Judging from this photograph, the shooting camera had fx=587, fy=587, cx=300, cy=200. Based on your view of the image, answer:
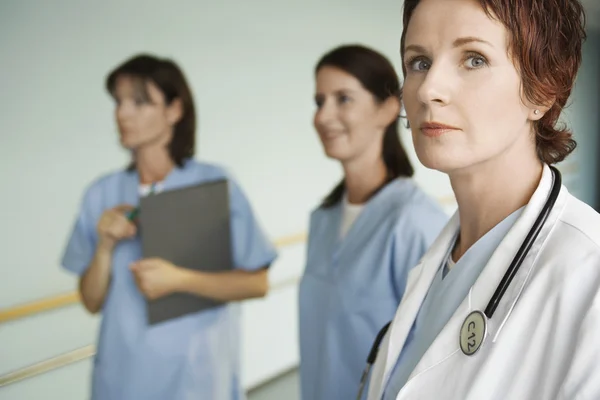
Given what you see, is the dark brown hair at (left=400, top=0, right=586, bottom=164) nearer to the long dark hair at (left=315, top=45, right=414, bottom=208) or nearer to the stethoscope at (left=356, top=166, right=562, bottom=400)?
the stethoscope at (left=356, top=166, right=562, bottom=400)

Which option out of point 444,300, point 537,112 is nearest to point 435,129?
point 537,112

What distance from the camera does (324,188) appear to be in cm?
189

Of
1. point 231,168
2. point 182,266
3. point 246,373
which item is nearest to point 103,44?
point 231,168

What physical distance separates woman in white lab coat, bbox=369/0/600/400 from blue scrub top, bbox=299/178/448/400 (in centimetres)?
59

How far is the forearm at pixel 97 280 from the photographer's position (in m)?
1.40

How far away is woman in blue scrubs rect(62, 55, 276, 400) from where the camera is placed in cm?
142

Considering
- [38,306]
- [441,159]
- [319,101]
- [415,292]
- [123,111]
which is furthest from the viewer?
[319,101]

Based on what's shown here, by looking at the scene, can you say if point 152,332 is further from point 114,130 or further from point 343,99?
point 343,99

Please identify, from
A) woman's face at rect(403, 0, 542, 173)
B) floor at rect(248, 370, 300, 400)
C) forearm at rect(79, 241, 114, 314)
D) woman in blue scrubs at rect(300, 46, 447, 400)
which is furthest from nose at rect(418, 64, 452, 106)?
floor at rect(248, 370, 300, 400)

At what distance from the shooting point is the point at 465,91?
724 millimetres

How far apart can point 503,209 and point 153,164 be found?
97 centimetres

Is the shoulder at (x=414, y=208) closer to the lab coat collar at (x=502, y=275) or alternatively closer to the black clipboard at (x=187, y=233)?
the black clipboard at (x=187, y=233)

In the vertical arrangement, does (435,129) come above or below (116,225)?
above

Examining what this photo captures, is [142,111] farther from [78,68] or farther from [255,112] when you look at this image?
[255,112]
